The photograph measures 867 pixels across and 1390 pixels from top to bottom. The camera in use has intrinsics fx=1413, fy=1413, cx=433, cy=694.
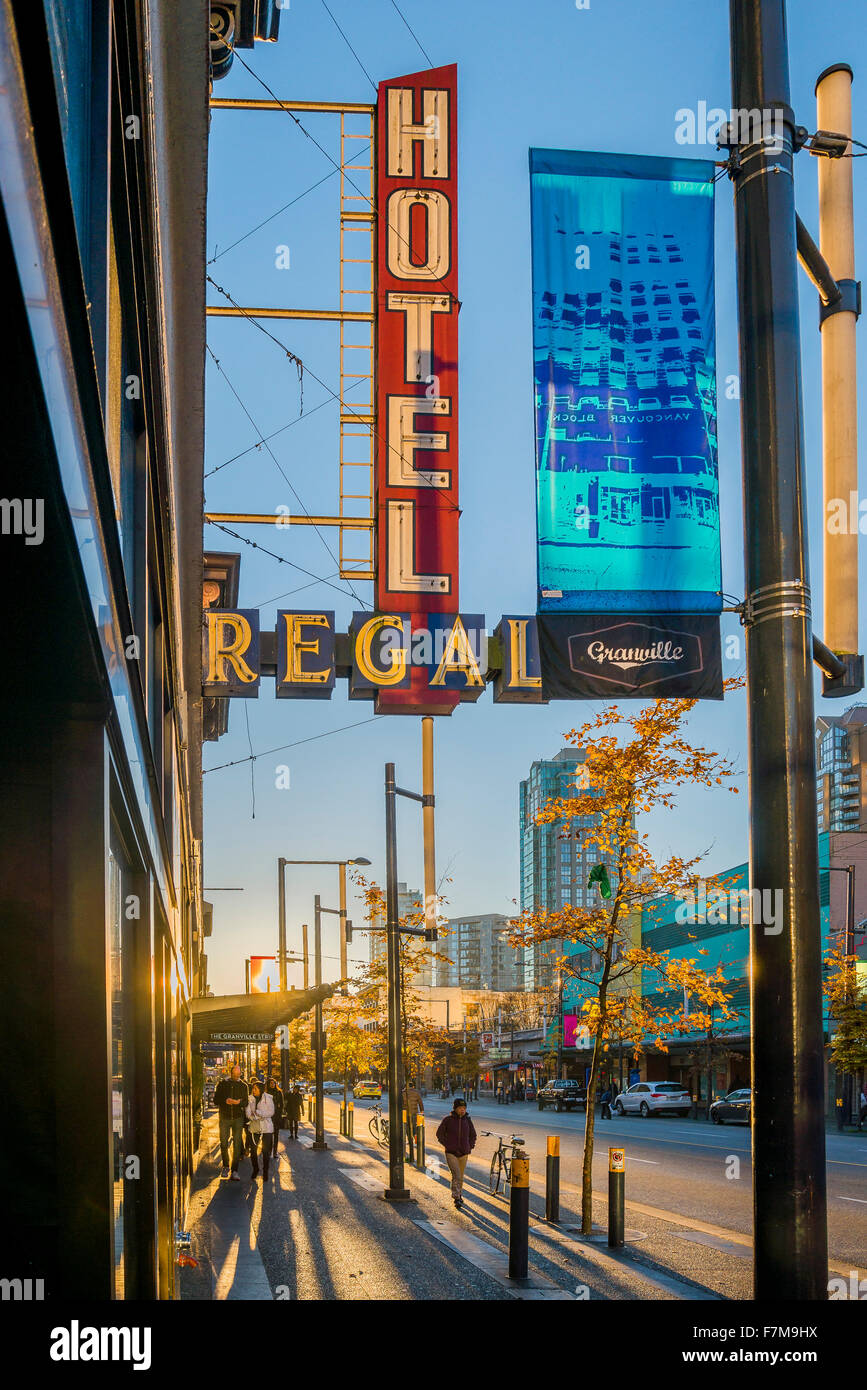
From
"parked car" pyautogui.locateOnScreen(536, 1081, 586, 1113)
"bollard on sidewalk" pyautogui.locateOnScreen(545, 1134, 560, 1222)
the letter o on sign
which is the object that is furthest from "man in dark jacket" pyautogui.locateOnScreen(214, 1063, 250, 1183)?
"parked car" pyautogui.locateOnScreen(536, 1081, 586, 1113)

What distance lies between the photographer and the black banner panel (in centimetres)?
826

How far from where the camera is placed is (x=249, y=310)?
762 inches

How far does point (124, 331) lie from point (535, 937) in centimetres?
1549

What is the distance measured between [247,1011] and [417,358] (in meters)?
17.6

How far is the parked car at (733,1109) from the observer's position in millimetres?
48312

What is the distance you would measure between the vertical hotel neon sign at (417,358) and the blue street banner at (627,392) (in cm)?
705

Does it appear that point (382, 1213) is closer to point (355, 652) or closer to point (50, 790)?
point (355, 652)

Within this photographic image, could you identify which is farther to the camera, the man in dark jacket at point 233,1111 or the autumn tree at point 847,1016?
the autumn tree at point 847,1016

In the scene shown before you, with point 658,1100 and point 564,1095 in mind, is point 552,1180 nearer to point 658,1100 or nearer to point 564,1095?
point 658,1100

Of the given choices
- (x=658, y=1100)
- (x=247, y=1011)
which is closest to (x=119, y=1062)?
(x=247, y=1011)

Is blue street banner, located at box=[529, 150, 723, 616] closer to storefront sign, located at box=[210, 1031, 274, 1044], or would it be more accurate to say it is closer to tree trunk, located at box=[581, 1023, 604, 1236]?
tree trunk, located at box=[581, 1023, 604, 1236]

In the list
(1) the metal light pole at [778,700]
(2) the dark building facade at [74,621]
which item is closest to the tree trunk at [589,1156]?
(2) the dark building facade at [74,621]

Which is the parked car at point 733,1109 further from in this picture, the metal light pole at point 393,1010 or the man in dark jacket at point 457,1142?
the man in dark jacket at point 457,1142

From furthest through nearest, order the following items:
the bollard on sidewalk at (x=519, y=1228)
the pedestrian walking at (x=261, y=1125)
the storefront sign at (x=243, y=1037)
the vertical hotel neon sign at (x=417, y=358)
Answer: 1. the storefront sign at (x=243, y=1037)
2. the pedestrian walking at (x=261, y=1125)
3. the vertical hotel neon sign at (x=417, y=358)
4. the bollard on sidewalk at (x=519, y=1228)
